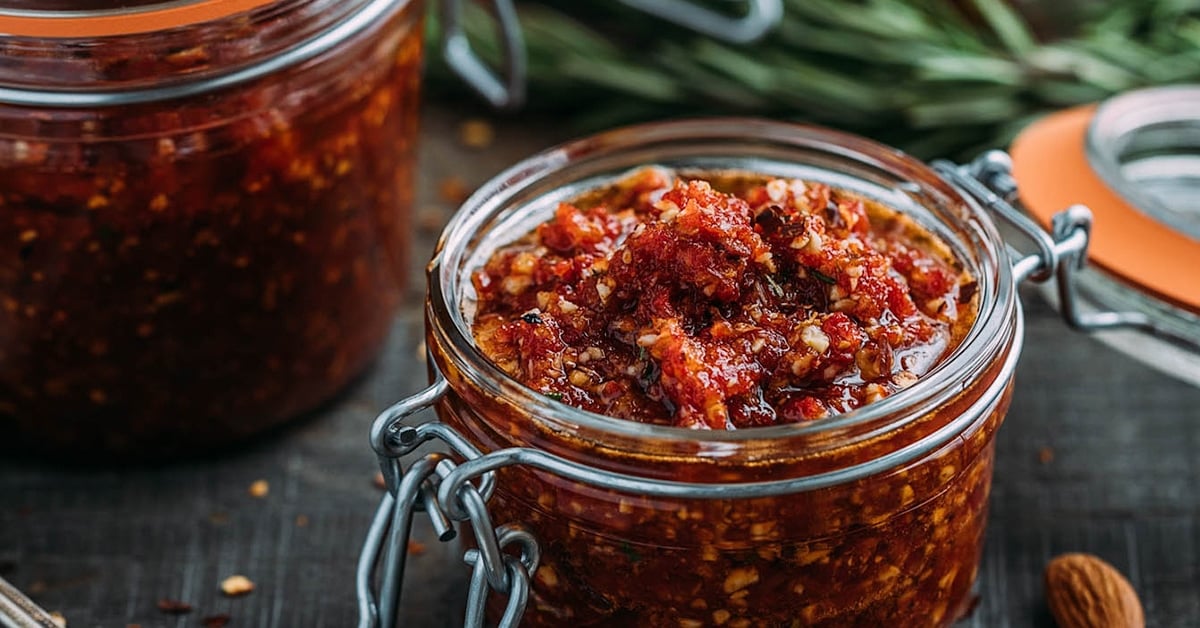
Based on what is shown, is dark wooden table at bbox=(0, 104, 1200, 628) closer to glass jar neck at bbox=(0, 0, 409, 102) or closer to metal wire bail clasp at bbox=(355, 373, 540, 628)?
metal wire bail clasp at bbox=(355, 373, 540, 628)

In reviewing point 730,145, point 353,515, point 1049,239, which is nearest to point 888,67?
point 730,145

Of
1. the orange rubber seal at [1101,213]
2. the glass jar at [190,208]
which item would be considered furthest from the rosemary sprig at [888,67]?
the glass jar at [190,208]

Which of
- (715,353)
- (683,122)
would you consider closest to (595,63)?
(683,122)

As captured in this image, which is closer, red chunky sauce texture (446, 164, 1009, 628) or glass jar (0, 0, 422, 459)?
red chunky sauce texture (446, 164, 1009, 628)

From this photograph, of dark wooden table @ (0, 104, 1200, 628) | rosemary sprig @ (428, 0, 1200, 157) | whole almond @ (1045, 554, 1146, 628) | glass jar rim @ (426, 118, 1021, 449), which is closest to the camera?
glass jar rim @ (426, 118, 1021, 449)

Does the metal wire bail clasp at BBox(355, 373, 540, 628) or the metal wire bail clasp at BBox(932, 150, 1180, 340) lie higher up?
the metal wire bail clasp at BBox(932, 150, 1180, 340)

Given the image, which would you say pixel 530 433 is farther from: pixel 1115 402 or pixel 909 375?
pixel 1115 402

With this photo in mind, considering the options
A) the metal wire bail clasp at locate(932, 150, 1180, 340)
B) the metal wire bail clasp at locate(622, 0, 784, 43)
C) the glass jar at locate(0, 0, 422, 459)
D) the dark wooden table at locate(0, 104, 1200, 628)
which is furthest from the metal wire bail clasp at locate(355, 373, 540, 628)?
the metal wire bail clasp at locate(622, 0, 784, 43)
